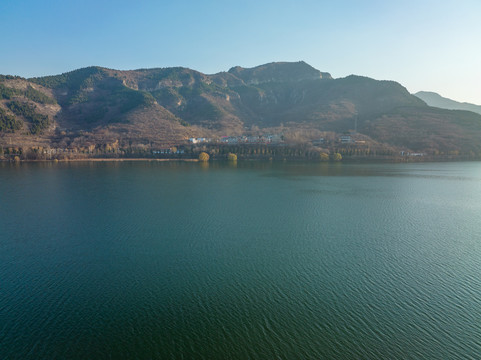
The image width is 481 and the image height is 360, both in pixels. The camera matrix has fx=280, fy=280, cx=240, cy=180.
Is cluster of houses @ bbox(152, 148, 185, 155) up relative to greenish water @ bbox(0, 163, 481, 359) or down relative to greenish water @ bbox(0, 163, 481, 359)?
up

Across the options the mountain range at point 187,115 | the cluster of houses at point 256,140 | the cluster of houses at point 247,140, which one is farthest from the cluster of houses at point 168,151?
the cluster of houses at point 256,140

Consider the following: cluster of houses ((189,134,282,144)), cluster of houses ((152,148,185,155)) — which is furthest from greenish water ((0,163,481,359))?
cluster of houses ((189,134,282,144))

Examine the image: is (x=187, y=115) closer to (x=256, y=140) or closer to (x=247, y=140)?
(x=247, y=140)

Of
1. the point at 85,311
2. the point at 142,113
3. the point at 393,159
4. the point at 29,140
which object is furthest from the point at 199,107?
the point at 85,311

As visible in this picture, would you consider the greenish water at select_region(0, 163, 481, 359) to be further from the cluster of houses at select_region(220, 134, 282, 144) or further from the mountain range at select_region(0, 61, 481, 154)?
the mountain range at select_region(0, 61, 481, 154)

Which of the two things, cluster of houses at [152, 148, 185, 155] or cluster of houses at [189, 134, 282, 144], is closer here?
cluster of houses at [152, 148, 185, 155]

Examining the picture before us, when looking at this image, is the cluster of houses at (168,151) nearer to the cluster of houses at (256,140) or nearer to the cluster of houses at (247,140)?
the cluster of houses at (247,140)

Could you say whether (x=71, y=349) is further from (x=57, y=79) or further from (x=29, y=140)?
(x=57, y=79)
